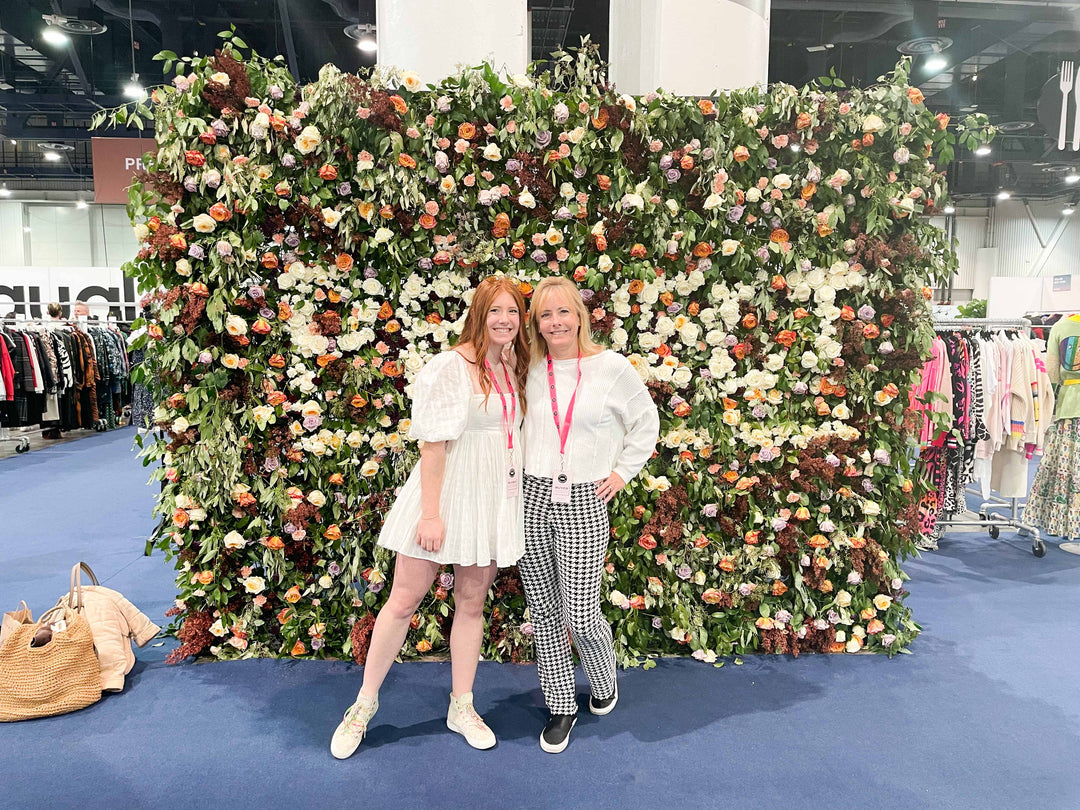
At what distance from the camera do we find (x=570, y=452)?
2.41 metres

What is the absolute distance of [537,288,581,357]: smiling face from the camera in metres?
2.35

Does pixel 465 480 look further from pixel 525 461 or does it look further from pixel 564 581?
pixel 564 581

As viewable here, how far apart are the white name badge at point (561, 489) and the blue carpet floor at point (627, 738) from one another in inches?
35.0

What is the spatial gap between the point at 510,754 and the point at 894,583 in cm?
193

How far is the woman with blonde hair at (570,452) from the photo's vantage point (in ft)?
7.86

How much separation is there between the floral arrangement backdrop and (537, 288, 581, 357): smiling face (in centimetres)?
64

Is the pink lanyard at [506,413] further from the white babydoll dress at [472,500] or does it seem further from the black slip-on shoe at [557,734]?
the black slip-on shoe at [557,734]

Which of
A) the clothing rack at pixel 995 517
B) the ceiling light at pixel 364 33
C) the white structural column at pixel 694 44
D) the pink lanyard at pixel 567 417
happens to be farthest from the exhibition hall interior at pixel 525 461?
the ceiling light at pixel 364 33

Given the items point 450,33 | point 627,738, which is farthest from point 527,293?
point 627,738

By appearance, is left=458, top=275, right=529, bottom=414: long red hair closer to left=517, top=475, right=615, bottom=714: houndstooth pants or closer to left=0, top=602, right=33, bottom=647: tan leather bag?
left=517, top=475, right=615, bottom=714: houndstooth pants

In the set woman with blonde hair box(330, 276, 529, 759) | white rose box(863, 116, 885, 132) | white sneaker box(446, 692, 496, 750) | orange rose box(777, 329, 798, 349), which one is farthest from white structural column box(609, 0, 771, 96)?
white sneaker box(446, 692, 496, 750)

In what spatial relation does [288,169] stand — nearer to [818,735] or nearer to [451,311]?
[451,311]

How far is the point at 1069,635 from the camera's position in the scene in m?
3.59

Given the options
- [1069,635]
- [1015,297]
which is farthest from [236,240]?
[1015,297]
